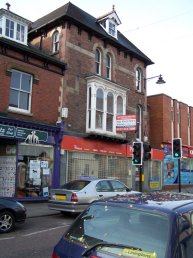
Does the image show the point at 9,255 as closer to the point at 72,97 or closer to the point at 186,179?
the point at 72,97

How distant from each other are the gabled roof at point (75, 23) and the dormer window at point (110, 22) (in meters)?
0.39

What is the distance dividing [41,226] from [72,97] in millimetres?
10266

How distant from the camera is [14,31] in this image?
17531mm

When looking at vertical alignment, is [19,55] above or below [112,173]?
above

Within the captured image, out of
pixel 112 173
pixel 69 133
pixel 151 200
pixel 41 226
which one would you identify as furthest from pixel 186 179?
pixel 151 200

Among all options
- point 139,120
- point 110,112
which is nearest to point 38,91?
point 110,112

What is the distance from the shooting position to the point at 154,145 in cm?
2803

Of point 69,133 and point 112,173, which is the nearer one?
point 69,133

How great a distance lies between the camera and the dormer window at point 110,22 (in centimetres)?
2326

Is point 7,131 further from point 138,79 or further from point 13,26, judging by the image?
point 138,79

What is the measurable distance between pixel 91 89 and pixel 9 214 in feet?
39.9

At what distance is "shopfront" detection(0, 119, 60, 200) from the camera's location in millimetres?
16062

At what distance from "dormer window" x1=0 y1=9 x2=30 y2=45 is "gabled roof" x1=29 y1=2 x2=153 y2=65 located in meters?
2.45

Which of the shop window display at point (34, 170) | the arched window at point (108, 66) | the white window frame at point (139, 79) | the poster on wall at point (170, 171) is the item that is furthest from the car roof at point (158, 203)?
the poster on wall at point (170, 171)
